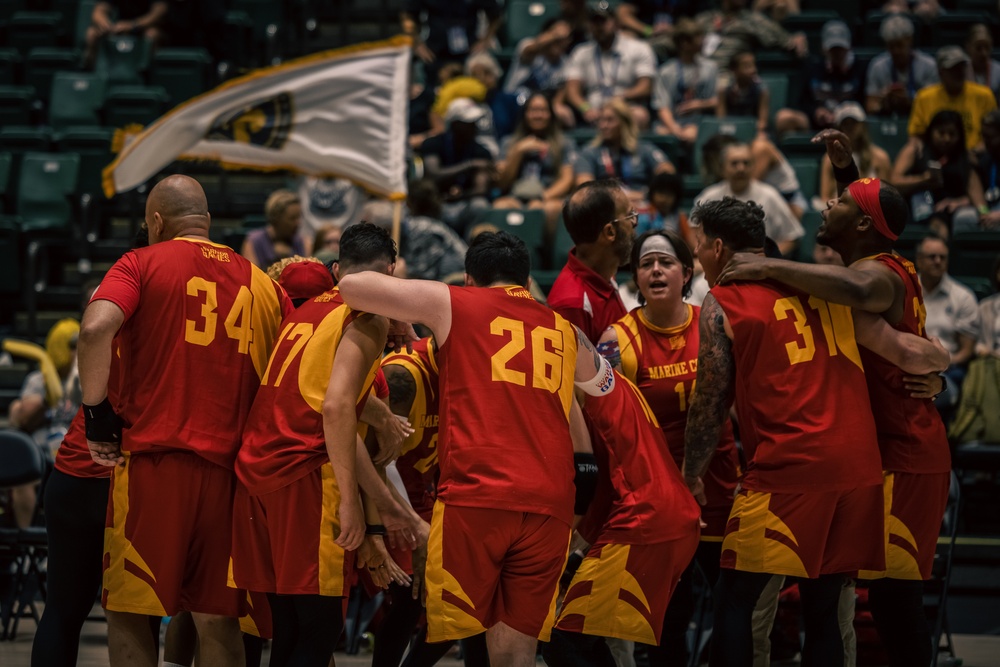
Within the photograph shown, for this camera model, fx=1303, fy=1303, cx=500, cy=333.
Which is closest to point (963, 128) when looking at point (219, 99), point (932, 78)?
point (932, 78)

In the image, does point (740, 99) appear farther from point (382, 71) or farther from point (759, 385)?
point (759, 385)

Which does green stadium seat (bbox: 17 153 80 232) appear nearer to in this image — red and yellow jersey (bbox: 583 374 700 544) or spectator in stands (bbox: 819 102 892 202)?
spectator in stands (bbox: 819 102 892 202)

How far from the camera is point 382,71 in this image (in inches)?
348

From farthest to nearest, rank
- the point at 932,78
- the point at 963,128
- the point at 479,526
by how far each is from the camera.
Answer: the point at 932,78
the point at 963,128
the point at 479,526

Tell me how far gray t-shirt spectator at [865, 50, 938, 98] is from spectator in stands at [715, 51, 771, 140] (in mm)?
982

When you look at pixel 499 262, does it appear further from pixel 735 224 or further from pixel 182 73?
pixel 182 73

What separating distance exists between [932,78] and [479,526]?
8945 millimetres

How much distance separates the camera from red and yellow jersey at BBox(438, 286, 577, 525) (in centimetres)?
444

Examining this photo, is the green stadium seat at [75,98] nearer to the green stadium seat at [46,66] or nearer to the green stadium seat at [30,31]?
the green stadium seat at [46,66]

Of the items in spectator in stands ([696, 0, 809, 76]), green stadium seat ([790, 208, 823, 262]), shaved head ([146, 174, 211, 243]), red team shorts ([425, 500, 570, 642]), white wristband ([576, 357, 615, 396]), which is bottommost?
red team shorts ([425, 500, 570, 642])

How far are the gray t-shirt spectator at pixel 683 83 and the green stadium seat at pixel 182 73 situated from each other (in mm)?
4631

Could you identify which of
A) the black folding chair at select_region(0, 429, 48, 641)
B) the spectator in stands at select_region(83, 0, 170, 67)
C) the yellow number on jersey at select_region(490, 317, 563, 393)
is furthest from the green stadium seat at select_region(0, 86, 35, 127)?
the yellow number on jersey at select_region(490, 317, 563, 393)

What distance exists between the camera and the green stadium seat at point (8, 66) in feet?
46.2

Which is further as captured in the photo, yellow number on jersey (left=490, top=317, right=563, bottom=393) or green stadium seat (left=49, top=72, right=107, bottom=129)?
green stadium seat (left=49, top=72, right=107, bottom=129)
